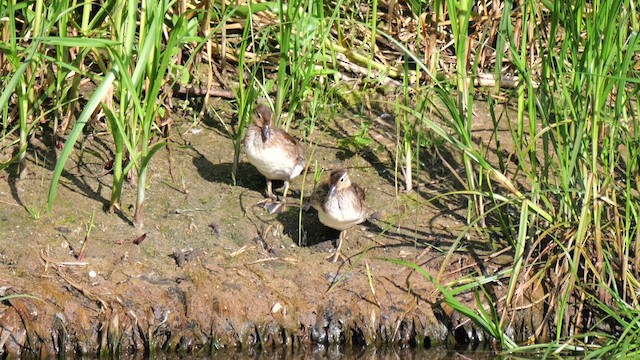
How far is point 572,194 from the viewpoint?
6.74 meters

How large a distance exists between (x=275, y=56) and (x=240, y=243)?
227 cm

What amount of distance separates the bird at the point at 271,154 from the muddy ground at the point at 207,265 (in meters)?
0.14

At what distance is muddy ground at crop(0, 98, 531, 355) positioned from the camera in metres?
6.42

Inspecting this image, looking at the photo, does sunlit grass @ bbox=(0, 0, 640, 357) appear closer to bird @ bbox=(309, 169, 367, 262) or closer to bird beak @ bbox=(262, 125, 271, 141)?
bird beak @ bbox=(262, 125, 271, 141)

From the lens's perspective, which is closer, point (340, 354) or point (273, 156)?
point (340, 354)

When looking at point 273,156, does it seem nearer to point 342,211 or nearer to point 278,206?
point 278,206

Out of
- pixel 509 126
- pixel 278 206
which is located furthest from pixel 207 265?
pixel 509 126

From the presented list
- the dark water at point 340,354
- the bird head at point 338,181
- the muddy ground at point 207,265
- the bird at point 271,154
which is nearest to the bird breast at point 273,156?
the bird at point 271,154

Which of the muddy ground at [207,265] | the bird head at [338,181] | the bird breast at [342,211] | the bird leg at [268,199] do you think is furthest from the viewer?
the bird leg at [268,199]

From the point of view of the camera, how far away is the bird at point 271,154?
24.6 feet

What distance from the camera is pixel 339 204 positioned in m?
7.02

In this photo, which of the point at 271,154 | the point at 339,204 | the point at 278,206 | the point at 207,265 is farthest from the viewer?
the point at 278,206

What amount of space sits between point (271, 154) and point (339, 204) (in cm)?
71

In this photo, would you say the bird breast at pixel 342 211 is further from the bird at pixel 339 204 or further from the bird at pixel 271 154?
the bird at pixel 271 154
